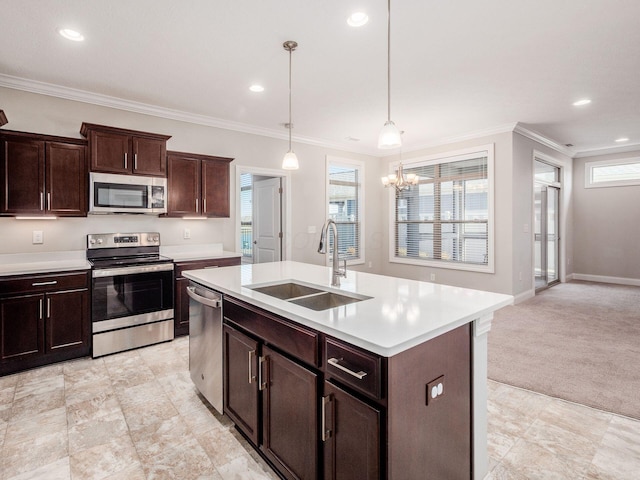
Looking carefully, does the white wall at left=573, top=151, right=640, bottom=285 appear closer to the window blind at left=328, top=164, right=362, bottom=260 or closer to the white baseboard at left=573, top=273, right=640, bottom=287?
the white baseboard at left=573, top=273, right=640, bottom=287

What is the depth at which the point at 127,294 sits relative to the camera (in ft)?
11.5

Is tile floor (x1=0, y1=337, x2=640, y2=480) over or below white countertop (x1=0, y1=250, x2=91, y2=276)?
below

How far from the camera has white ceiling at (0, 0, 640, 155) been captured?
7.83ft

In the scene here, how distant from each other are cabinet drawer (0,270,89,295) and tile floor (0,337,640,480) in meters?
0.77

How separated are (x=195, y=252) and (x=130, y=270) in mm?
1079

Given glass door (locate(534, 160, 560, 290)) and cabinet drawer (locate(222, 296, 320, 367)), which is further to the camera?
glass door (locate(534, 160, 560, 290))

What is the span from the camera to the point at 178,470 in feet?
6.07

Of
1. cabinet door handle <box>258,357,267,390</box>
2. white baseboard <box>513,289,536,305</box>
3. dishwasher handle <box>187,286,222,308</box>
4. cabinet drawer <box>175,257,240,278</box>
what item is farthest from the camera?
white baseboard <box>513,289,536,305</box>

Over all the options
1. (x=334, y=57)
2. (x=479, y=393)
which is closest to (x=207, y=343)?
(x=479, y=393)

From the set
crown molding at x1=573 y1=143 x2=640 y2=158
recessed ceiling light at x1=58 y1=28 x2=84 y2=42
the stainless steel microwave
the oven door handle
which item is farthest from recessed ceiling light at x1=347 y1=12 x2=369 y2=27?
crown molding at x1=573 y1=143 x2=640 y2=158

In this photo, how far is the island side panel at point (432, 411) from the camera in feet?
4.00

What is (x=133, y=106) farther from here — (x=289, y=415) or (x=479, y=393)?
(x=479, y=393)

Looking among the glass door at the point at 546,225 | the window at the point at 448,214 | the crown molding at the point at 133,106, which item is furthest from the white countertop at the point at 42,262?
the glass door at the point at 546,225

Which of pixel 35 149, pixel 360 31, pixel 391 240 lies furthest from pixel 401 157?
pixel 35 149
